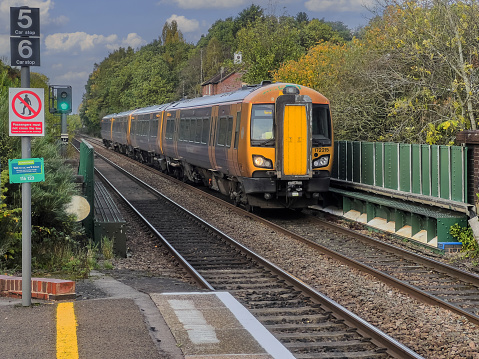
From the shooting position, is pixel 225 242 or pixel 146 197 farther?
pixel 146 197

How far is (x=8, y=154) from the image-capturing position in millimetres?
10758

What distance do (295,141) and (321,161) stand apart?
0.87 metres

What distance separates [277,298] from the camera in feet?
28.3

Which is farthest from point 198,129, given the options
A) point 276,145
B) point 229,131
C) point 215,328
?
point 215,328

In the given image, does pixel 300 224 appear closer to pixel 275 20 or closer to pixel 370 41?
pixel 370 41

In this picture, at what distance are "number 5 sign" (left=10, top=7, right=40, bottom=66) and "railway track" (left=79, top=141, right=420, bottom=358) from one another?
3704 mm

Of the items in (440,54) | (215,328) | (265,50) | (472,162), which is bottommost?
(215,328)

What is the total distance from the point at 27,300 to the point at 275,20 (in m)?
50.9

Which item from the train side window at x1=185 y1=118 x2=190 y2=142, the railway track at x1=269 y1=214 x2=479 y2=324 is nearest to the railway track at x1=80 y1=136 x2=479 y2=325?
the railway track at x1=269 y1=214 x2=479 y2=324

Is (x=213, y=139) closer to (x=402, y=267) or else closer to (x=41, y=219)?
(x=41, y=219)

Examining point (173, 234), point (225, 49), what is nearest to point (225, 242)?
point (173, 234)

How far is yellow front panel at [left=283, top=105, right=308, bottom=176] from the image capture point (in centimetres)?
1570

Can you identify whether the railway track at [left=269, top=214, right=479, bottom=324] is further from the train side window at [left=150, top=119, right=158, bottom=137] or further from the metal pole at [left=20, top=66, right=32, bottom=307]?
the train side window at [left=150, top=119, right=158, bottom=137]

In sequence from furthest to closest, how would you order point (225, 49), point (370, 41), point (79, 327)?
point (225, 49) < point (370, 41) < point (79, 327)
